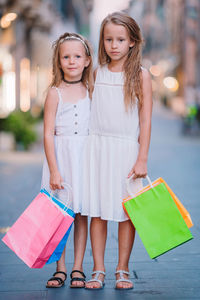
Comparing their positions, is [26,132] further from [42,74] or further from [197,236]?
[42,74]

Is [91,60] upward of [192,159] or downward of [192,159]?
upward

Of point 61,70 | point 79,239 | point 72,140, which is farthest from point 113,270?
point 61,70

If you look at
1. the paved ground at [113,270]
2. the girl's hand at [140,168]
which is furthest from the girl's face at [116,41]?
the paved ground at [113,270]

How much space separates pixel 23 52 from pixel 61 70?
19242 mm

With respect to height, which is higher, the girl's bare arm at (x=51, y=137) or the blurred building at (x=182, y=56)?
the blurred building at (x=182, y=56)

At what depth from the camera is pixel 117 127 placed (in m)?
3.69

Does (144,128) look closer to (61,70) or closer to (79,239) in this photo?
(61,70)

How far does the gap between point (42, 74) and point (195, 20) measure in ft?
41.2

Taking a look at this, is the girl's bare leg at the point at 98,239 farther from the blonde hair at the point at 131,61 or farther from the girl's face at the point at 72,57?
the girl's face at the point at 72,57

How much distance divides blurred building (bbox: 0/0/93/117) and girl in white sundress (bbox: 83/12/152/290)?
Answer: 10.9 metres

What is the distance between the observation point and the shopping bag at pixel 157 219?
3531 mm

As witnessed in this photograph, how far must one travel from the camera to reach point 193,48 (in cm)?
3912

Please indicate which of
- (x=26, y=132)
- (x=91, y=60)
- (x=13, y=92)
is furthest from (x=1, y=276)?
(x=13, y=92)

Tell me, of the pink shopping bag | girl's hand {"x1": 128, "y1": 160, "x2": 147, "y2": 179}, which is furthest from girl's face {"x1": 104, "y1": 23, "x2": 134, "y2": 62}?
the pink shopping bag
